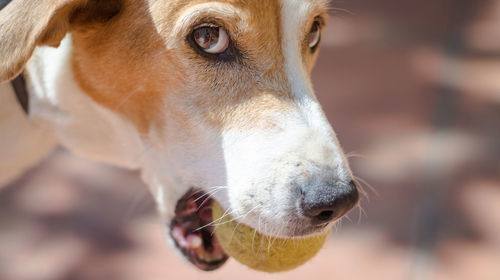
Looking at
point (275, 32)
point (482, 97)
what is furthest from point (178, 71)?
point (482, 97)

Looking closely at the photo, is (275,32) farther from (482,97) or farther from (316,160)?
(482,97)

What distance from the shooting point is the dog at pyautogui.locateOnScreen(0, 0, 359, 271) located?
61.8 inches

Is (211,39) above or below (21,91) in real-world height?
above

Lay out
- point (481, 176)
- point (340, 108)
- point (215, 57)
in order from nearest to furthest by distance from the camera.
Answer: point (215, 57) < point (481, 176) < point (340, 108)

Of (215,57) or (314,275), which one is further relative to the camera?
(314,275)

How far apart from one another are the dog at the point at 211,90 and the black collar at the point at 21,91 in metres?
0.13

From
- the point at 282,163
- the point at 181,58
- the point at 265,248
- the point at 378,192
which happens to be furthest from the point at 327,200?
the point at 378,192

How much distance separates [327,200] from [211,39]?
525 mm

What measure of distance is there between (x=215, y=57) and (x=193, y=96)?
120 mm

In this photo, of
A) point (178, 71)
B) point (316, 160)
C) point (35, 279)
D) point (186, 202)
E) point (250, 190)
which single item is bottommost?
point (35, 279)

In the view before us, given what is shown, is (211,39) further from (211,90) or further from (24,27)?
(24,27)

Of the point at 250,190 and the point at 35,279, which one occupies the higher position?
the point at 250,190

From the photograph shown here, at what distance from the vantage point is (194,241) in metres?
1.99

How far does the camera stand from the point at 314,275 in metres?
2.83
